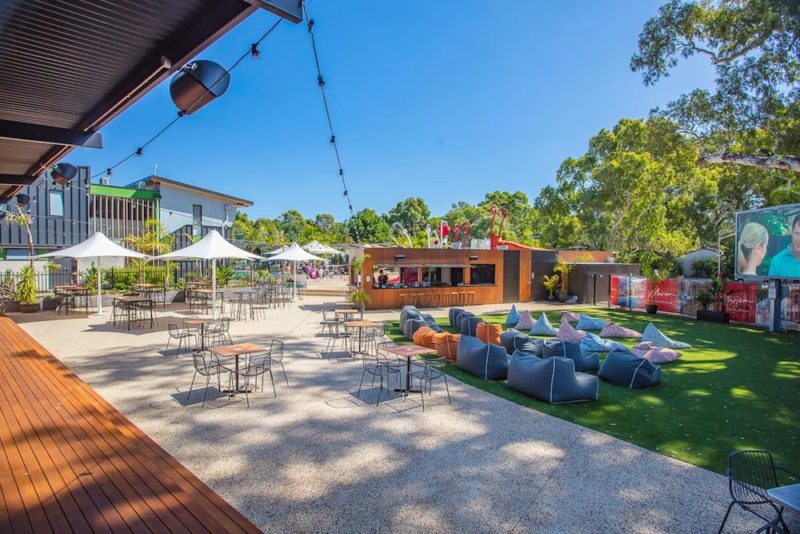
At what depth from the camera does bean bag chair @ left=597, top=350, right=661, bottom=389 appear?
8.80 meters

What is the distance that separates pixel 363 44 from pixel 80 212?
29.3 metres

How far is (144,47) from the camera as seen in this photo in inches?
153

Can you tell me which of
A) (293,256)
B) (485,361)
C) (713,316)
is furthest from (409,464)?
(713,316)

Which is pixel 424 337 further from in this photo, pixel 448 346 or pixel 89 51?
pixel 89 51

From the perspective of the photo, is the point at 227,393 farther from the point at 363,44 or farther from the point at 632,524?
the point at 363,44

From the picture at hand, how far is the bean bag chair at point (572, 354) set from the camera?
9.31 m

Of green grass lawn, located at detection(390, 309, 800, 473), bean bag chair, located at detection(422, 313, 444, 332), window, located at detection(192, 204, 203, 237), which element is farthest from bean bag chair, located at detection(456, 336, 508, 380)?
window, located at detection(192, 204, 203, 237)

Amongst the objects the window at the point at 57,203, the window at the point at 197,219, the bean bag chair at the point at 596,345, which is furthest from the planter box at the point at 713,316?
the window at the point at 57,203

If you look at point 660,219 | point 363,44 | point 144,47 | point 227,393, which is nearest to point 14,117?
point 144,47

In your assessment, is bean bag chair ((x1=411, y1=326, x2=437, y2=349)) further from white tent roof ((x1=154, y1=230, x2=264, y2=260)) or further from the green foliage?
the green foliage

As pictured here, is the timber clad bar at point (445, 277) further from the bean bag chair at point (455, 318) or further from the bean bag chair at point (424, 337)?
the bean bag chair at point (424, 337)

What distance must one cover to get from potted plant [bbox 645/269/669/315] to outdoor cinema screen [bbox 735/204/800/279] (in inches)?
138

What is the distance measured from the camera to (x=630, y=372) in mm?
8852

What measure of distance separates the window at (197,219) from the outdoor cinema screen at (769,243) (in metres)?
32.8
